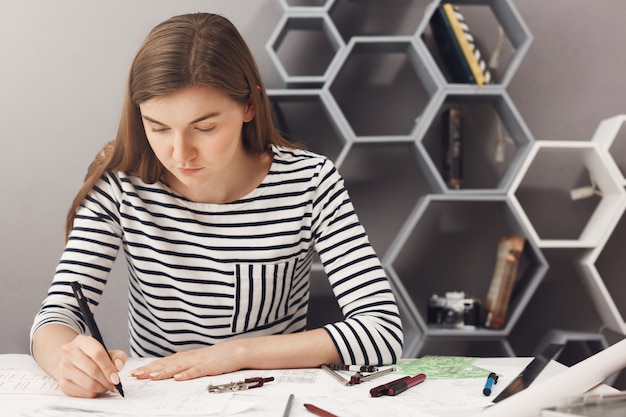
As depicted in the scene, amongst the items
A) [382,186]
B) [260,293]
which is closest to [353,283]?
[260,293]

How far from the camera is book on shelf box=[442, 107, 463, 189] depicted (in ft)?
6.84

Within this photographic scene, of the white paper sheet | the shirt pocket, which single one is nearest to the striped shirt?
the shirt pocket

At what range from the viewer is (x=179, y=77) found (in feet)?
3.58

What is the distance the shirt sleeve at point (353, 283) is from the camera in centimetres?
111

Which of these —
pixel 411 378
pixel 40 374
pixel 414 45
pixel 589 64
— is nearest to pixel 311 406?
pixel 411 378

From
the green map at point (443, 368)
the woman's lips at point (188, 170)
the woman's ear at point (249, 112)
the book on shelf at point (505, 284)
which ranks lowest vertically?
the green map at point (443, 368)

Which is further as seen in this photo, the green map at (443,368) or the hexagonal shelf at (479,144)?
the hexagonal shelf at (479,144)

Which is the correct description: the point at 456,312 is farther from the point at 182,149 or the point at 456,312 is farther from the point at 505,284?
the point at 182,149

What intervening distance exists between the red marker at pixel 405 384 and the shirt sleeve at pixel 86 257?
588 millimetres

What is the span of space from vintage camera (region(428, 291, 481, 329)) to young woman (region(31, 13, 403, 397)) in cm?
77

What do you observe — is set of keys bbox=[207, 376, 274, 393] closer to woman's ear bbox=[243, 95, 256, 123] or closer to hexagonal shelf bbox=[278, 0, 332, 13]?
woman's ear bbox=[243, 95, 256, 123]

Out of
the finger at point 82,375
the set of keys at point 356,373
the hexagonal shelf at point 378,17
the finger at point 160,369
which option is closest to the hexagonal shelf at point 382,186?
the hexagonal shelf at point 378,17

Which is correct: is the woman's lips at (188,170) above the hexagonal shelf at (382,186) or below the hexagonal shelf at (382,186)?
below

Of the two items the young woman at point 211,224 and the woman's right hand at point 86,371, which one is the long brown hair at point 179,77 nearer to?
the young woman at point 211,224
